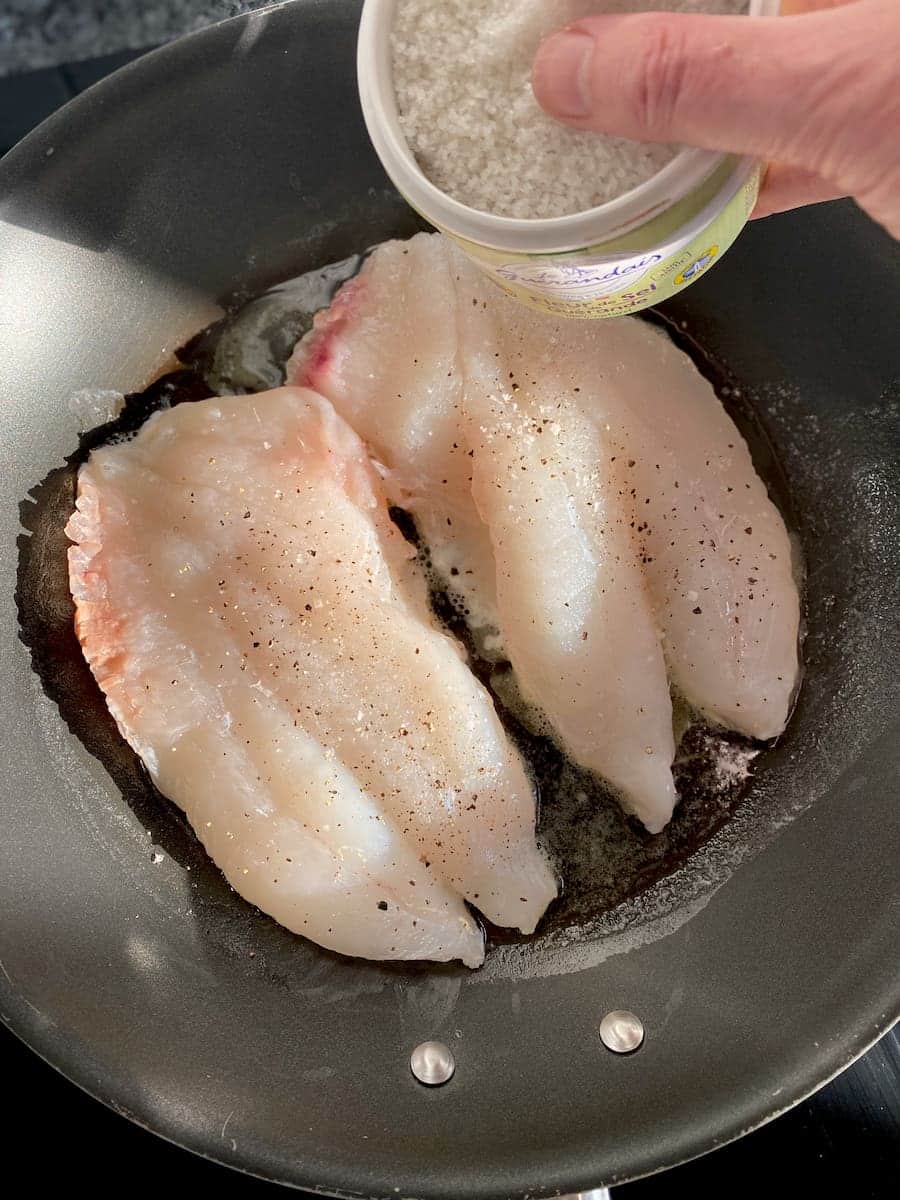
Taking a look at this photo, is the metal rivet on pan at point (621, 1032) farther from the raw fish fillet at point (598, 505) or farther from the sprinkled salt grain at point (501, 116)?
the sprinkled salt grain at point (501, 116)

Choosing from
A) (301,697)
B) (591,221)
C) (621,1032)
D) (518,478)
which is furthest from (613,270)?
(621,1032)

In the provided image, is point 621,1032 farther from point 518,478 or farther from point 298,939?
point 518,478

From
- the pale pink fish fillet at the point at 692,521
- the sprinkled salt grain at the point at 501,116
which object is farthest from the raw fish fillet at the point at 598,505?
the sprinkled salt grain at the point at 501,116

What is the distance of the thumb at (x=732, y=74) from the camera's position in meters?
0.59

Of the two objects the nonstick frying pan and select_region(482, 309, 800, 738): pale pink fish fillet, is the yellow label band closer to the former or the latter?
select_region(482, 309, 800, 738): pale pink fish fillet

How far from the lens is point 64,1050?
0.94 meters

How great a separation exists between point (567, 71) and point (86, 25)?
0.93 metres

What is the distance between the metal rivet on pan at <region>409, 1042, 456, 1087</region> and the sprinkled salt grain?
31.5 inches

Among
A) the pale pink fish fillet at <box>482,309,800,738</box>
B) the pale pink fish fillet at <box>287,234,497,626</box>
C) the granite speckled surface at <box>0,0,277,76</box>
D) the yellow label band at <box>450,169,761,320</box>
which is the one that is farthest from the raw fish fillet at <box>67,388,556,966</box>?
the granite speckled surface at <box>0,0,277,76</box>

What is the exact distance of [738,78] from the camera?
1.94ft

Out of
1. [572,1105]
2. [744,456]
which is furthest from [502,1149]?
[744,456]

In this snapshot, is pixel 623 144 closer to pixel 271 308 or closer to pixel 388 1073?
pixel 271 308

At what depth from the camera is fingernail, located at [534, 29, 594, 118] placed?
61 cm

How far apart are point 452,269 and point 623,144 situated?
42 cm
